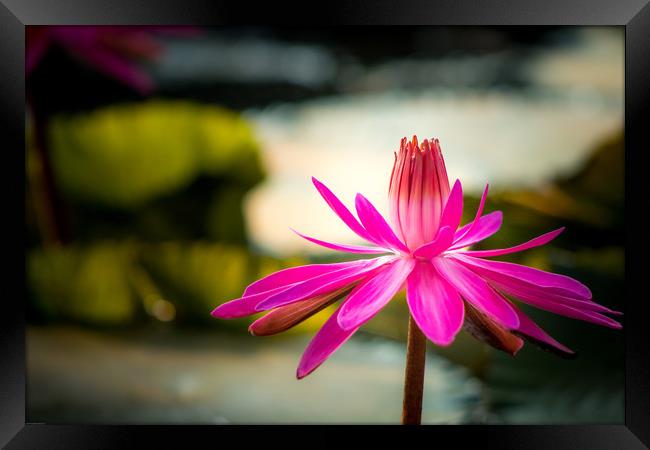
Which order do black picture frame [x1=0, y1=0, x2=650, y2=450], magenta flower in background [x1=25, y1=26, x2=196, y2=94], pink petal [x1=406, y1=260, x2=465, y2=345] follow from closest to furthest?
pink petal [x1=406, y1=260, x2=465, y2=345] → black picture frame [x1=0, y1=0, x2=650, y2=450] → magenta flower in background [x1=25, y1=26, x2=196, y2=94]

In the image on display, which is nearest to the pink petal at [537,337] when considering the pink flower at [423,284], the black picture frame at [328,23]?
the pink flower at [423,284]

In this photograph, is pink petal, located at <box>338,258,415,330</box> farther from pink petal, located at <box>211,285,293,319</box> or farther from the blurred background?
the blurred background

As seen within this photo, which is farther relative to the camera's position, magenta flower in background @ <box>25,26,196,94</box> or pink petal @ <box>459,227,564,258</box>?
magenta flower in background @ <box>25,26,196,94</box>

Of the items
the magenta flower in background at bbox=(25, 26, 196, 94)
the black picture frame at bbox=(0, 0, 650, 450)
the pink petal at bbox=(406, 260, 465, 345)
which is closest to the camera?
the pink petal at bbox=(406, 260, 465, 345)

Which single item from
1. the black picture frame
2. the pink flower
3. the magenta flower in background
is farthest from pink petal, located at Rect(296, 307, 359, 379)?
the magenta flower in background

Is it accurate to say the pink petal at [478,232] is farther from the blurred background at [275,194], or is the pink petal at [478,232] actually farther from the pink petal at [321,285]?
the blurred background at [275,194]

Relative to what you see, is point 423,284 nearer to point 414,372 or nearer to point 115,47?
point 414,372

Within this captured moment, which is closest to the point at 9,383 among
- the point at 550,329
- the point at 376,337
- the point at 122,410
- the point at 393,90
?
the point at 122,410

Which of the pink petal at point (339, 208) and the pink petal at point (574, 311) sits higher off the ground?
the pink petal at point (339, 208)

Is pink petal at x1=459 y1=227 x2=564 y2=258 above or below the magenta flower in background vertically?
below
